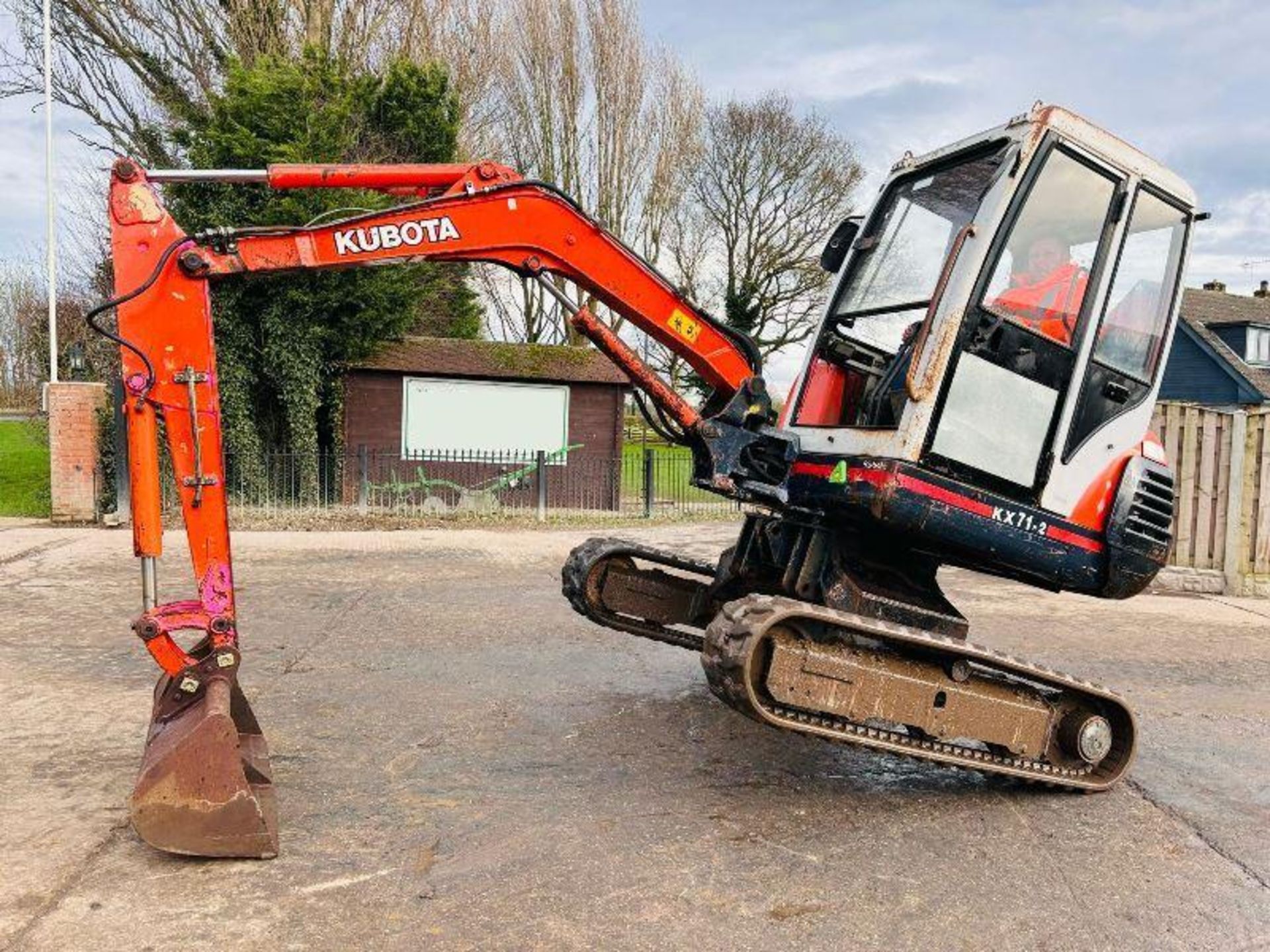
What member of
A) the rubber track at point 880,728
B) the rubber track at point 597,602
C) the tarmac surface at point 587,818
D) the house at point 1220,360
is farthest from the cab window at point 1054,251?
the house at point 1220,360

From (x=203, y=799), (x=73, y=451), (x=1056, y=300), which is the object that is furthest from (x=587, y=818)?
(x=73, y=451)

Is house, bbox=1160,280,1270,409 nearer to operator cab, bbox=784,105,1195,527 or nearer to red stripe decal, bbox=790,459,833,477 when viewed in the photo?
operator cab, bbox=784,105,1195,527

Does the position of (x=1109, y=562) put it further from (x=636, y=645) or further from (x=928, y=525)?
(x=636, y=645)

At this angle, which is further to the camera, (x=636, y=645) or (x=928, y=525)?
(x=636, y=645)

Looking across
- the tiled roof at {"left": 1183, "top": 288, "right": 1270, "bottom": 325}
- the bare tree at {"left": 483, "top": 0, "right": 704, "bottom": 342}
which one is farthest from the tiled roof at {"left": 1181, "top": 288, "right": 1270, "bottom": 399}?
the bare tree at {"left": 483, "top": 0, "right": 704, "bottom": 342}

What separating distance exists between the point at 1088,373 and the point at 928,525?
1.17 meters

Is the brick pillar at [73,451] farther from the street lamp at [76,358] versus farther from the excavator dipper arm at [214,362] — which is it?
the excavator dipper arm at [214,362]

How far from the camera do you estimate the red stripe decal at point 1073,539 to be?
189 inches

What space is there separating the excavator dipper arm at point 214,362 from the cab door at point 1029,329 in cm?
86

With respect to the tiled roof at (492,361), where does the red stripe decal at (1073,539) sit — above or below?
below

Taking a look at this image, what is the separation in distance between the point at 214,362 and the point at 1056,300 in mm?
3761

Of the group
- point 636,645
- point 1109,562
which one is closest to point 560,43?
point 636,645

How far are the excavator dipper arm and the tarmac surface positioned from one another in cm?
32

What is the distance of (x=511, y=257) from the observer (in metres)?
4.81
